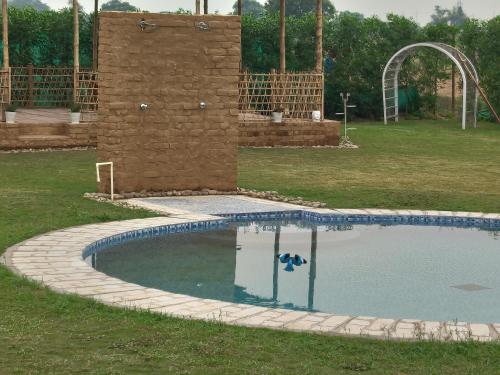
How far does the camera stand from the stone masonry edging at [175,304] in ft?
20.5

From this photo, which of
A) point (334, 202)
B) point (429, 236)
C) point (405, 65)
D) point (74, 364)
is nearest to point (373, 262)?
point (429, 236)

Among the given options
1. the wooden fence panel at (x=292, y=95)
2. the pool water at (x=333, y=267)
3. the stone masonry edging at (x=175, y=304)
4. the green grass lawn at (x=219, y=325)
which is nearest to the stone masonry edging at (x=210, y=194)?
the green grass lawn at (x=219, y=325)

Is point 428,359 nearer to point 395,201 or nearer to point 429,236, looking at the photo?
point 429,236

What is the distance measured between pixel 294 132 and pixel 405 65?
9741 mm

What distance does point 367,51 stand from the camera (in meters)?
28.5

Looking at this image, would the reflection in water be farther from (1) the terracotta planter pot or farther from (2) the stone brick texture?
(1) the terracotta planter pot

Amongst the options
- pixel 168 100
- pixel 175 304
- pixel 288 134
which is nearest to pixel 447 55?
pixel 288 134

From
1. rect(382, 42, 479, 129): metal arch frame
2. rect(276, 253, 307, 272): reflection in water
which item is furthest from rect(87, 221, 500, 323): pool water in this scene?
rect(382, 42, 479, 129): metal arch frame

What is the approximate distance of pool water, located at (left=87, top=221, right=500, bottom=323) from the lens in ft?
25.7

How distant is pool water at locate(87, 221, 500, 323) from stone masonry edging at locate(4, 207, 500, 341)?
0.45 metres

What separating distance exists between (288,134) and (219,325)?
1407cm

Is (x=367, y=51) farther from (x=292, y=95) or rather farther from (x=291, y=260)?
(x=291, y=260)

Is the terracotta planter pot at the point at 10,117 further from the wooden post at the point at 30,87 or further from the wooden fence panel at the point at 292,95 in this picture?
the wooden post at the point at 30,87

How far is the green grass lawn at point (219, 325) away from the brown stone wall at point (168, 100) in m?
0.91
